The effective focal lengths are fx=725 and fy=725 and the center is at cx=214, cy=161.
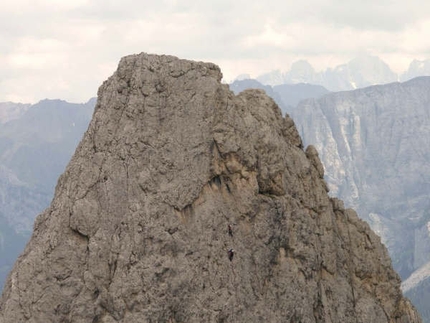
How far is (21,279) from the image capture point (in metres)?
43.1

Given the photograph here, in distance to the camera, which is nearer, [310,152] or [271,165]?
[271,165]

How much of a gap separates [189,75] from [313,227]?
13281mm

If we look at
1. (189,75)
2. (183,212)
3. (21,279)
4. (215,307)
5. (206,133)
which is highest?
(189,75)

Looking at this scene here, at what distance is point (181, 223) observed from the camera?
4369 centimetres

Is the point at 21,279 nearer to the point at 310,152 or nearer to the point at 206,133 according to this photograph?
the point at 206,133

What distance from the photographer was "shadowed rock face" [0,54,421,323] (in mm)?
42219

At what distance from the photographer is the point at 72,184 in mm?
45312

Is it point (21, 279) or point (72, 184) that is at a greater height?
point (72, 184)

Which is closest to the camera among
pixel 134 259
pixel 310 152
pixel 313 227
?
pixel 134 259

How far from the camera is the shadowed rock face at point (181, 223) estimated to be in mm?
42219

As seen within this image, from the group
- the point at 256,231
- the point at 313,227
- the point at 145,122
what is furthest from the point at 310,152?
the point at 145,122

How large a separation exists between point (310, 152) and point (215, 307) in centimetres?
1747

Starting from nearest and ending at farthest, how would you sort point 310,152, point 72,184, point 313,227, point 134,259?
point 134,259
point 72,184
point 313,227
point 310,152

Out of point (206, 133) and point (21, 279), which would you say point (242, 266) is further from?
point (21, 279)
